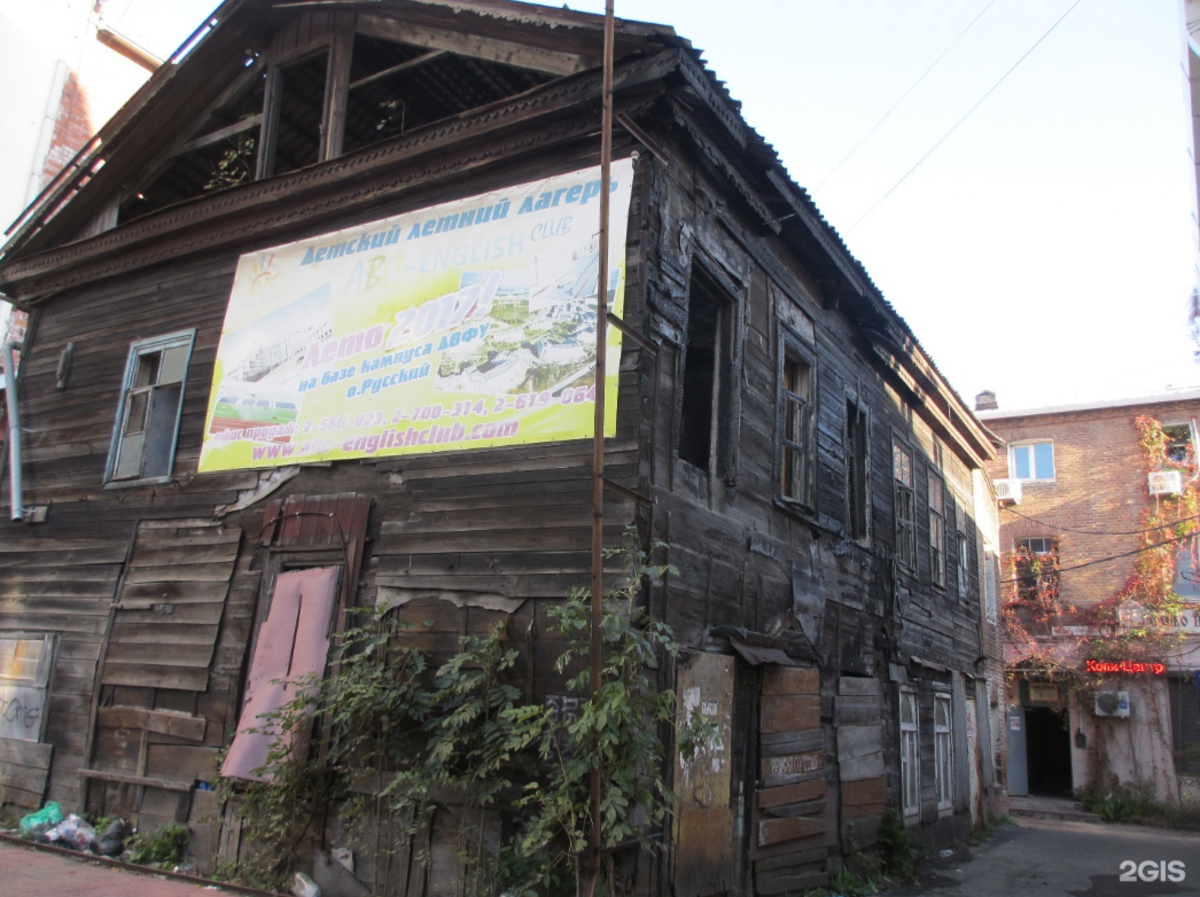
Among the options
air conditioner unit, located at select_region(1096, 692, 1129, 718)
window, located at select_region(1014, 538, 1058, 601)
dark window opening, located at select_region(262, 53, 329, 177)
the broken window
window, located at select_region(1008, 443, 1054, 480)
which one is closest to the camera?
the broken window

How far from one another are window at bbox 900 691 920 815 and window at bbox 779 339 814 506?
Result: 4.16 m

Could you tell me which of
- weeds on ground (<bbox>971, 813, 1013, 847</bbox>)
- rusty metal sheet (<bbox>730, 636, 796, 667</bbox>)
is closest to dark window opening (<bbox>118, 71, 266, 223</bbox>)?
rusty metal sheet (<bbox>730, 636, 796, 667</bbox>)

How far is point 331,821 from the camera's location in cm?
709

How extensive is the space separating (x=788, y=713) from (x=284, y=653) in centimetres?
462

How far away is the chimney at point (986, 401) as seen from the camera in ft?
86.9

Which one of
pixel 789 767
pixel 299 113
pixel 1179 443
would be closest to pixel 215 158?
pixel 299 113

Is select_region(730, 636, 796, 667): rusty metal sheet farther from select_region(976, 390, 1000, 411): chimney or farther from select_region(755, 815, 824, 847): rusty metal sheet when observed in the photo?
select_region(976, 390, 1000, 411): chimney

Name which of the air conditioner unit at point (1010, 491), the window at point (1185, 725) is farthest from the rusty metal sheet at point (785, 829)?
the air conditioner unit at point (1010, 491)

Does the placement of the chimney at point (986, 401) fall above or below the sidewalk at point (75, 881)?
above

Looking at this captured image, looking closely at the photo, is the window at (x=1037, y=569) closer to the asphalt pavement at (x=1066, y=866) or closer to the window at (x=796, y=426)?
the asphalt pavement at (x=1066, y=866)

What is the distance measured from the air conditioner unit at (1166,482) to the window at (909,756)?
43.1 ft

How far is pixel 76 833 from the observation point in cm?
814

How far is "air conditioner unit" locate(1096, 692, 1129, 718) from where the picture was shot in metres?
20.0

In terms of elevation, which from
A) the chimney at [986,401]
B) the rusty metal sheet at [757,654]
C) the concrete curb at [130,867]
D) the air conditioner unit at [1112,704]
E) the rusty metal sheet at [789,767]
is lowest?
the concrete curb at [130,867]
